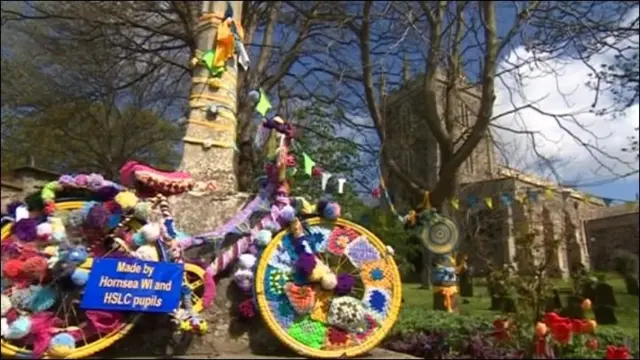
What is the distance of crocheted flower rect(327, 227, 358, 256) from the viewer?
14.3 feet

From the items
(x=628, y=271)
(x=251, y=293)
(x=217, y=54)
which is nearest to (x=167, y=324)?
(x=251, y=293)

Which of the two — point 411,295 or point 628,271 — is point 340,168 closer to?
point 411,295

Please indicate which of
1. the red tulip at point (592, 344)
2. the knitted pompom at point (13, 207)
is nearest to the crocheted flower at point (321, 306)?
the knitted pompom at point (13, 207)

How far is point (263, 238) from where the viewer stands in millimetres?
4258

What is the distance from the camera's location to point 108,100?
1597cm

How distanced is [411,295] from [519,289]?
8.57 metres

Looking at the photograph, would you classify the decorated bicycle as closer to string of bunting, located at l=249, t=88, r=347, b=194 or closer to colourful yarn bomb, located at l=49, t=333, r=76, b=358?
colourful yarn bomb, located at l=49, t=333, r=76, b=358

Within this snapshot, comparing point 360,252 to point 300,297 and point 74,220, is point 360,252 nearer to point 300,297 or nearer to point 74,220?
point 300,297

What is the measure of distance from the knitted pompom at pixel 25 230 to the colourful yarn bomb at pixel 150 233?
67cm

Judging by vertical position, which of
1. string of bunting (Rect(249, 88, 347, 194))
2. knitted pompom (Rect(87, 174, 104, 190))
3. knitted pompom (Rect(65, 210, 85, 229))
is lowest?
knitted pompom (Rect(65, 210, 85, 229))

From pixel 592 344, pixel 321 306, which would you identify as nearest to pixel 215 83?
pixel 321 306

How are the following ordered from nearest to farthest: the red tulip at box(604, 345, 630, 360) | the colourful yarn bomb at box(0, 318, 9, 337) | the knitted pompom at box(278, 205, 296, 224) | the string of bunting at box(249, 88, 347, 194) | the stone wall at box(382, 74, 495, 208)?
1. the colourful yarn bomb at box(0, 318, 9, 337)
2. the knitted pompom at box(278, 205, 296, 224)
3. the string of bunting at box(249, 88, 347, 194)
4. the red tulip at box(604, 345, 630, 360)
5. the stone wall at box(382, 74, 495, 208)

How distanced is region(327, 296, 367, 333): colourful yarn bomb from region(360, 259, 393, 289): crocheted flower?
0.24m

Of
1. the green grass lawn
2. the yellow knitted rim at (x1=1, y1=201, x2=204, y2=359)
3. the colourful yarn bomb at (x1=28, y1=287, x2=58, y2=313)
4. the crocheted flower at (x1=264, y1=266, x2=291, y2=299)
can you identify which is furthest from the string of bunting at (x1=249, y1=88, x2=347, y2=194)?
the green grass lawn
